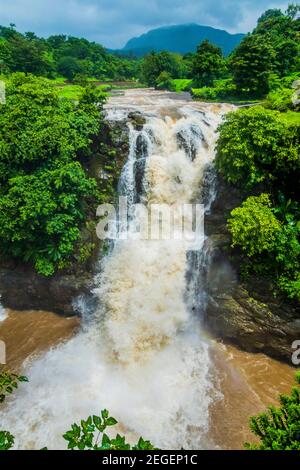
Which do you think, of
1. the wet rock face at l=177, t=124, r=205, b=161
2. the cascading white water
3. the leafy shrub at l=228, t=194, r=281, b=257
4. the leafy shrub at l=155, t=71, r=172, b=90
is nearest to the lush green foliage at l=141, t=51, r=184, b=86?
the leafy shrub at l=155, t=71, r=172, b=90

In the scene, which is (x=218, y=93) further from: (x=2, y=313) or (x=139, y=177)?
(x=2, y=313)

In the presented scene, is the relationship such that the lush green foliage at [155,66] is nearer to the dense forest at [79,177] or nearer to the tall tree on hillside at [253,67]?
the tall tree on hillside at [253,67]

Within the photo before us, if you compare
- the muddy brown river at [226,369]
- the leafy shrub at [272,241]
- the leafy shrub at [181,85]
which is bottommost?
the muddy brown river at [226,369]

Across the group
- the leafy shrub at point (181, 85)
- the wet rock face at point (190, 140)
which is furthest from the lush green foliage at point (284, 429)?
the leafy shrub at point (181, 85)

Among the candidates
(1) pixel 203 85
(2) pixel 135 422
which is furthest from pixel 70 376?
(1) pixel 203 85
